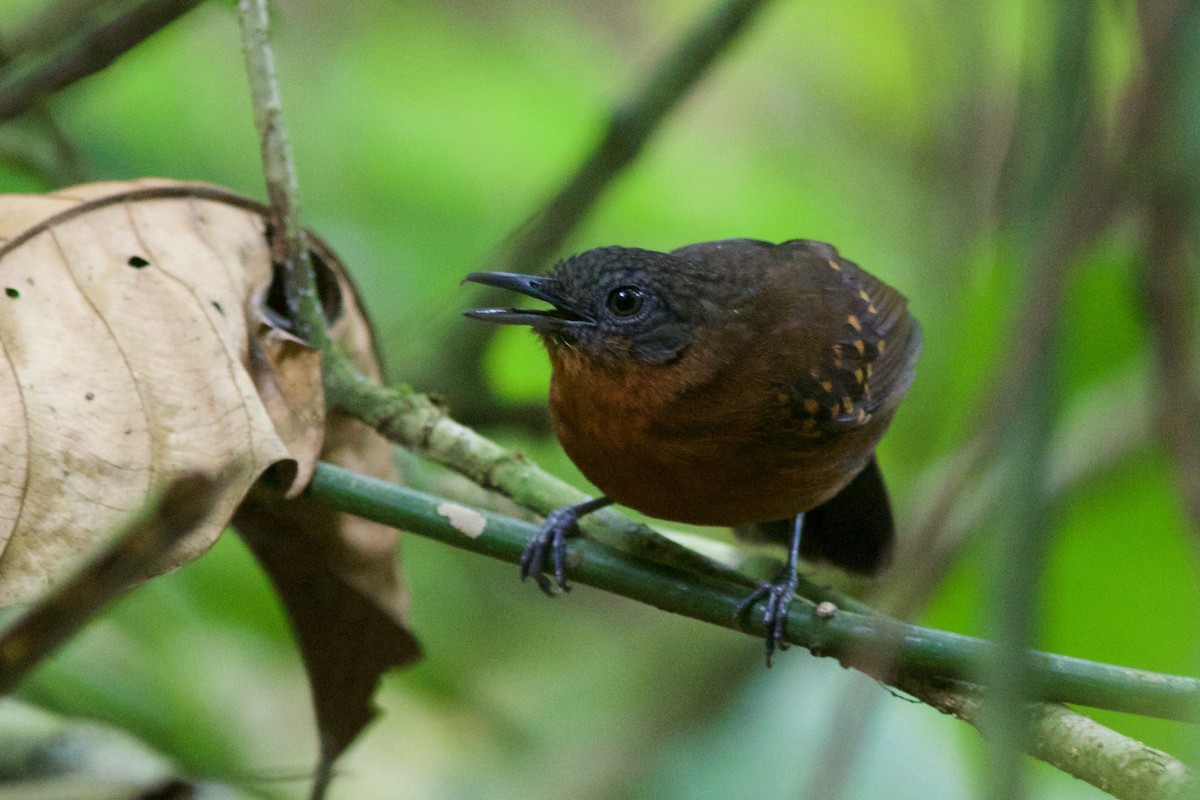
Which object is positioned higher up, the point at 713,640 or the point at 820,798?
the point at 713,640

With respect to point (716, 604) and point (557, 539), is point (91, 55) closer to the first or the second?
point (557, 539)

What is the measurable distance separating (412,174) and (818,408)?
1.97 meters

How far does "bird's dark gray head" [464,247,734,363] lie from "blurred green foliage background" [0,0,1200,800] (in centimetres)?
46

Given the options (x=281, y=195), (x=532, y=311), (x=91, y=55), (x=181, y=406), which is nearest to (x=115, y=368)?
(x=181, y=406)

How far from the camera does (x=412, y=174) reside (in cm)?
425

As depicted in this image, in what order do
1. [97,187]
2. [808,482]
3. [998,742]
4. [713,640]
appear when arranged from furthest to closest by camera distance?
[713,640] → [808,482] → [97,187] → [998,742]

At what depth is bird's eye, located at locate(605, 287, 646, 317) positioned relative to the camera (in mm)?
2934

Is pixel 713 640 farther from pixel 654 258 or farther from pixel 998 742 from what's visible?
pixel 998 742

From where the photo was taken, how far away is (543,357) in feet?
13.8

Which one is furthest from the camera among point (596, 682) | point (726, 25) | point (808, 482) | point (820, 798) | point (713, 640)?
point (596, 682)

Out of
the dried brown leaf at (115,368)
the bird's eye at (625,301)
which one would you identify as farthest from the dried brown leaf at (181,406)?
the bird's eye at (625,301)

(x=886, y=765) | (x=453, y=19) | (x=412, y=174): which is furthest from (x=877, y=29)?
(x=886, y=765)

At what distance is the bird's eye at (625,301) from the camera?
2934 millimetres

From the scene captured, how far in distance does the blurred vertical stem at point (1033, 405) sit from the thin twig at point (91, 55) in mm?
1925
